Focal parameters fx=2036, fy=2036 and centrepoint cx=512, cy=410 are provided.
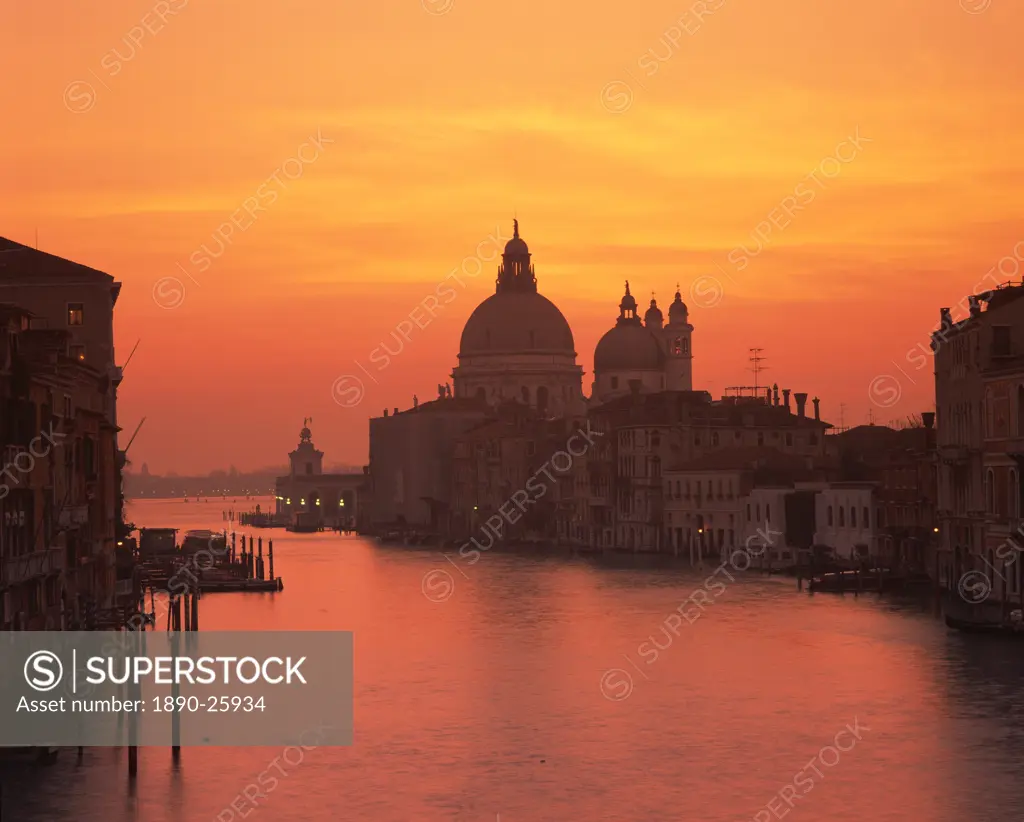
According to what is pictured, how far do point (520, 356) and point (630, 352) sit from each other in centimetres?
1225

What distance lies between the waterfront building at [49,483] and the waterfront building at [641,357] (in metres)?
97.4

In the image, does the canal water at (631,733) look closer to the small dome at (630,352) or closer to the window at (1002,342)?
the window at (1002,342)

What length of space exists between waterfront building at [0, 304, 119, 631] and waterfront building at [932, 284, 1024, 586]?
65.4 feet

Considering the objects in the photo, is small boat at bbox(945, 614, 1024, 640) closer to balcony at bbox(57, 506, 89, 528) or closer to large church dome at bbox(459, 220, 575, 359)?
balcony at bbox(57, 506, 89, 528)

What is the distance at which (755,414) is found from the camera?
9081 centimetres

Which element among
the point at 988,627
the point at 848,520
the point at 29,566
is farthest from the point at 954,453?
the point at 29,566

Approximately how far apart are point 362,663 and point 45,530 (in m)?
10.5

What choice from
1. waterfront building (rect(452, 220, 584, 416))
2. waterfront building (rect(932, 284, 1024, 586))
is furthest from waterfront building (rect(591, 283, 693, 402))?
waterfront building (rect(932, 284, 1024, 586))

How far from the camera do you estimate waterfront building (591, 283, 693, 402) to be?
14062cm

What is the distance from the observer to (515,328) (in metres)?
152

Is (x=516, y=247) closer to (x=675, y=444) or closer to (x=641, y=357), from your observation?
(x=641, y=357)

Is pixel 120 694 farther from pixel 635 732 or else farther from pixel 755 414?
pixel 755 414

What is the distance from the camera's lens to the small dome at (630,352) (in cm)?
14088

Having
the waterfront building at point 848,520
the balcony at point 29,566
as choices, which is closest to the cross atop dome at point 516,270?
the waterfront building at point 848,520
